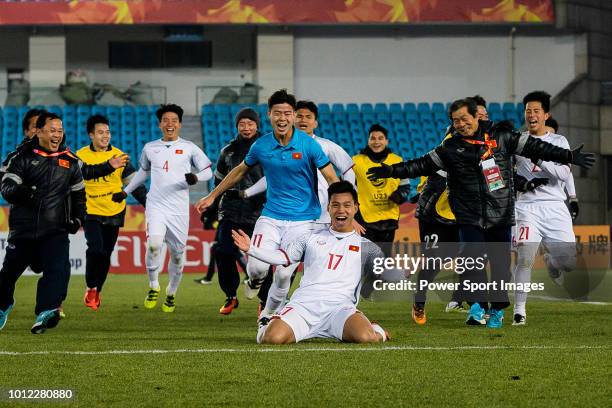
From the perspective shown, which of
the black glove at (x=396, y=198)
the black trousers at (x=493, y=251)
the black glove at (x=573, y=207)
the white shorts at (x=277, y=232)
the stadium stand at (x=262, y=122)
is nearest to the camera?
the white shorts at (x=277, y=232)

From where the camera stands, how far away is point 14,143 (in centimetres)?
3077

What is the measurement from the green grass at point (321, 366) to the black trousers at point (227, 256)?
1.54m

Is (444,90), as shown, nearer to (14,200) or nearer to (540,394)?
(14,200)

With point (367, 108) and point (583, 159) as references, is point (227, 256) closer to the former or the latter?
point (583, 159)

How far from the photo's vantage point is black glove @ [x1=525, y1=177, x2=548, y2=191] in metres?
12.7

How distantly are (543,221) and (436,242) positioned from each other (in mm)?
1198

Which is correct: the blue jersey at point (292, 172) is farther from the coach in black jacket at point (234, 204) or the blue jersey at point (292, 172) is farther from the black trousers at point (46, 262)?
the coach in black jacket at point (234, 204)

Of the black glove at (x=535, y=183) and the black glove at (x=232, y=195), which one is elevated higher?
the black glove at (x=535, y=183)

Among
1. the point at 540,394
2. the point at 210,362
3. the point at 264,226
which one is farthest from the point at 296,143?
the point at 540,394

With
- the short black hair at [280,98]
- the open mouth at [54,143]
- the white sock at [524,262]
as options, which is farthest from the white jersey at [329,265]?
the white sock at [524,262]

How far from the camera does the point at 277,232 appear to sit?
35.6 ft

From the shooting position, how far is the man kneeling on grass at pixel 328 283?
9641mm

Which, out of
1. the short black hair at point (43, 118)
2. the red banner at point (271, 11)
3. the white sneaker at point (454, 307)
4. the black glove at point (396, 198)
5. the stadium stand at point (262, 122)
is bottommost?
the white sneaker at point (454, 307)

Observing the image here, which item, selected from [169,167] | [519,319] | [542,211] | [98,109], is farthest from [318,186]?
[98,109]
